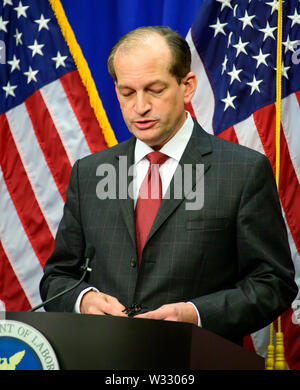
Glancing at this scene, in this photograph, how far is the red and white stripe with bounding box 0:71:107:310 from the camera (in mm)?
3281

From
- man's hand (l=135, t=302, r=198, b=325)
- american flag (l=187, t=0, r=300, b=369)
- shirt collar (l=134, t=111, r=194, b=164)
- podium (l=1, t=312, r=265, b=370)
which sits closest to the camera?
podium (l=1, t=312, r=265, b=370)

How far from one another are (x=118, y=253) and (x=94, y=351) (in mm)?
686

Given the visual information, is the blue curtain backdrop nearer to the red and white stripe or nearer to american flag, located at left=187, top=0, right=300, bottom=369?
the red and white stripe

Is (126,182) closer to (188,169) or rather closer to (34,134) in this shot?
(188,169)

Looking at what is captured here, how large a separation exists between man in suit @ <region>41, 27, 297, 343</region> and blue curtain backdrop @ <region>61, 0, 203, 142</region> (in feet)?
3.68

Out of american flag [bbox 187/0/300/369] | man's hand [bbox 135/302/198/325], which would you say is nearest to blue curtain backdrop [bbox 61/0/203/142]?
american flag [bbox 187/0/300/369]

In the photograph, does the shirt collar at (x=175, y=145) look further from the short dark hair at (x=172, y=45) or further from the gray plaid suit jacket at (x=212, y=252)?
the short dark hair at (x=172, y=45)

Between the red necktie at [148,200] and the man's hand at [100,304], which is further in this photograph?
the red necktie at [148,200]

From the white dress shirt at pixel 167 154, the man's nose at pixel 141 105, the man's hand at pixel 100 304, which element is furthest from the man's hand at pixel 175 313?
Answer: the man's nose at pixel 141 105

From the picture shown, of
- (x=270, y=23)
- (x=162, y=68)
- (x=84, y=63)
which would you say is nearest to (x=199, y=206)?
(x=162, y=68)

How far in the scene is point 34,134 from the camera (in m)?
3.31

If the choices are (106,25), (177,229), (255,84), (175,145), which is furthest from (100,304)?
(106,25)

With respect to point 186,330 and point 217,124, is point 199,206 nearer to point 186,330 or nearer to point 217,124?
point 186,330

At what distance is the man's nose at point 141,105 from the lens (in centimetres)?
210
